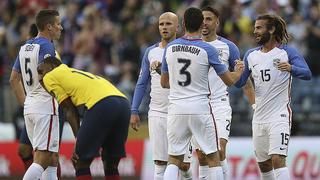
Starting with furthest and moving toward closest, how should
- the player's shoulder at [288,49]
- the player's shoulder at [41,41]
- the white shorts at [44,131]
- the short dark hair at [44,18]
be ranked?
the short dark hair at [44,18]
the player's shoulder at [41,41]
the white shorts at [44,131]
the player's shoulder at [288,49]

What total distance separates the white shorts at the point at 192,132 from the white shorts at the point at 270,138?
3.28ft

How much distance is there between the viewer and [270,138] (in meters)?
13.9

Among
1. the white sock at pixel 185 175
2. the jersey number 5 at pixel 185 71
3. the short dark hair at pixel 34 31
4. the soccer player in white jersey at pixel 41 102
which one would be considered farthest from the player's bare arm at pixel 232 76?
the short dark hair at pixel 34 31

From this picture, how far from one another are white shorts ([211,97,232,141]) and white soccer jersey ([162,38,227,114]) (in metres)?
1.41

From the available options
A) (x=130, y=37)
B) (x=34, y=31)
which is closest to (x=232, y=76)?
(x=34, y=31)

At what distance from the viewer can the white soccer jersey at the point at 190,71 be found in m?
13.0

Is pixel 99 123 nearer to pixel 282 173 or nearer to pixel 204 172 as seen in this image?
pixel 204 172

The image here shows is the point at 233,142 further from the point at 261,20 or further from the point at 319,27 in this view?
the point at 261,20

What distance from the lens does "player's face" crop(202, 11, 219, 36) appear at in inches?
584

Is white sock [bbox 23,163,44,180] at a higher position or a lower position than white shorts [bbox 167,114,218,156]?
lower

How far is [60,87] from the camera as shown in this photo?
13.1m

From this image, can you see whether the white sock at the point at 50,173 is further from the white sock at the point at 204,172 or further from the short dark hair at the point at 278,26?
the short dark hair at the point at 278,26

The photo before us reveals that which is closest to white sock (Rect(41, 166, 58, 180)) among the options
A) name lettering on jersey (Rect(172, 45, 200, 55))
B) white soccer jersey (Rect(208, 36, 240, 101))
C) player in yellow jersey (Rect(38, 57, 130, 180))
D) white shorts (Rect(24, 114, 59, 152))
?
white shorts (Rect(24, 114, 59, 152))

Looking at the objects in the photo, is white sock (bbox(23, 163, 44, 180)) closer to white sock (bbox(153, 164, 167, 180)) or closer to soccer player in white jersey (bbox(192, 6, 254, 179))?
white sock (bbox(153, 164, 167, 180))
